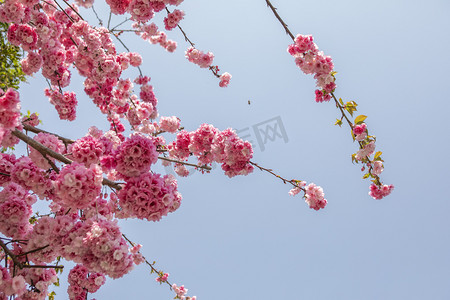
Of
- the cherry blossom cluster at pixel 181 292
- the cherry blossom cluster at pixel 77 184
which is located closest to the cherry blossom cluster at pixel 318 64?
the cherry blossom cluster at pixel 77 184

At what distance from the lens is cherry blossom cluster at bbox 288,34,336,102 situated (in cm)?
339

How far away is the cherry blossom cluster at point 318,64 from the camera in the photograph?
3391mm

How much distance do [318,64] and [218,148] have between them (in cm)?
160

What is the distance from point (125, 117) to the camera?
18.8 ft

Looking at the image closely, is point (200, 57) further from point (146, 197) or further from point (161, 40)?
point (146, 197)

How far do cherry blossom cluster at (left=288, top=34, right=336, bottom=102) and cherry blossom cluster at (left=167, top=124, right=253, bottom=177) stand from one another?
1214 millimetres

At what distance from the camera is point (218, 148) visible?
3.28 metres

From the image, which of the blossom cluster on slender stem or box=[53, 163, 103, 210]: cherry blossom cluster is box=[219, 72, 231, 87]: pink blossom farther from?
box=[53, 163, 103, 210]: cherry blossom cluster

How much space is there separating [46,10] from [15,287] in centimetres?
425

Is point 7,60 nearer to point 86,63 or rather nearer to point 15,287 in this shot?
point 86,63

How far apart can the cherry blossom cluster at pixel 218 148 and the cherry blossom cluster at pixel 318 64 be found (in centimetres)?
121

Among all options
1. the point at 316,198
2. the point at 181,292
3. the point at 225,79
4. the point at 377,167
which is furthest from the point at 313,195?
the point at 181,292

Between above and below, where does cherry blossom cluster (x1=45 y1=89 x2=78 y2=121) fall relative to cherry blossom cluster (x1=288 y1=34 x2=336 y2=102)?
above

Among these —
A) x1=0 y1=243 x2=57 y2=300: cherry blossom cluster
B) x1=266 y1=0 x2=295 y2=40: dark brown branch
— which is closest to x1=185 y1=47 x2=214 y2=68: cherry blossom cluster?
x1=266 y1=0 x2=295 y2=40: dark brown branch
